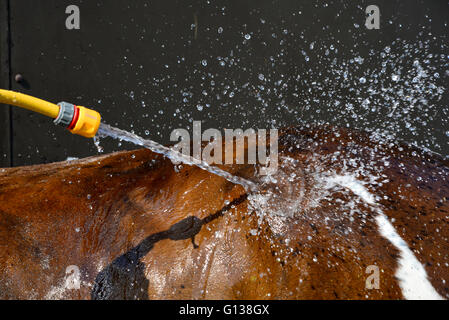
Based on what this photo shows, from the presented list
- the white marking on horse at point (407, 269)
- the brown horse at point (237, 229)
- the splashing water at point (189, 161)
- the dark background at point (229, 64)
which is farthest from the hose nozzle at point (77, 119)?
the dark background at point (229, 64)

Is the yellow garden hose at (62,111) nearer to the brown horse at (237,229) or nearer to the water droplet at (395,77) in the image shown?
the brown horse at (237,229)

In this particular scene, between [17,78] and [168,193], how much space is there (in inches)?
84.4

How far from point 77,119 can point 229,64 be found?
195 centimetres

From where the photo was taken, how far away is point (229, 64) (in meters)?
2.75

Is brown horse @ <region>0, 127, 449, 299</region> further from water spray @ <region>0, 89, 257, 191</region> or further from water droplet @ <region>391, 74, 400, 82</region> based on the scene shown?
water droplet @ <region>391, 74, 400, 82</region>

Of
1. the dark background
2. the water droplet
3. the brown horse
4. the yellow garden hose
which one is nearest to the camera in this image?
the yellow garden hose

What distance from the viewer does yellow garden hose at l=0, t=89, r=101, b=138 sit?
89 cm

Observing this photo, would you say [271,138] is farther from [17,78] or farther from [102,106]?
[17,78]

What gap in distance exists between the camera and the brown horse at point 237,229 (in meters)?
1.04

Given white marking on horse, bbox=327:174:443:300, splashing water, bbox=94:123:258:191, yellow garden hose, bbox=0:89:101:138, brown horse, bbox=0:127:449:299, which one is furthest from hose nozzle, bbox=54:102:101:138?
→ white marking on horse, bbox=327:174:443:300

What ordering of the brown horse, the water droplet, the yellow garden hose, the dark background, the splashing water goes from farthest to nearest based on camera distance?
1. the water droplet
2. the dark background
3. the splashing water
4. the brown horse
5. the yellow garden hose

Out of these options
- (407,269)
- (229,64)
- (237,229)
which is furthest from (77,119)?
(229,64)
